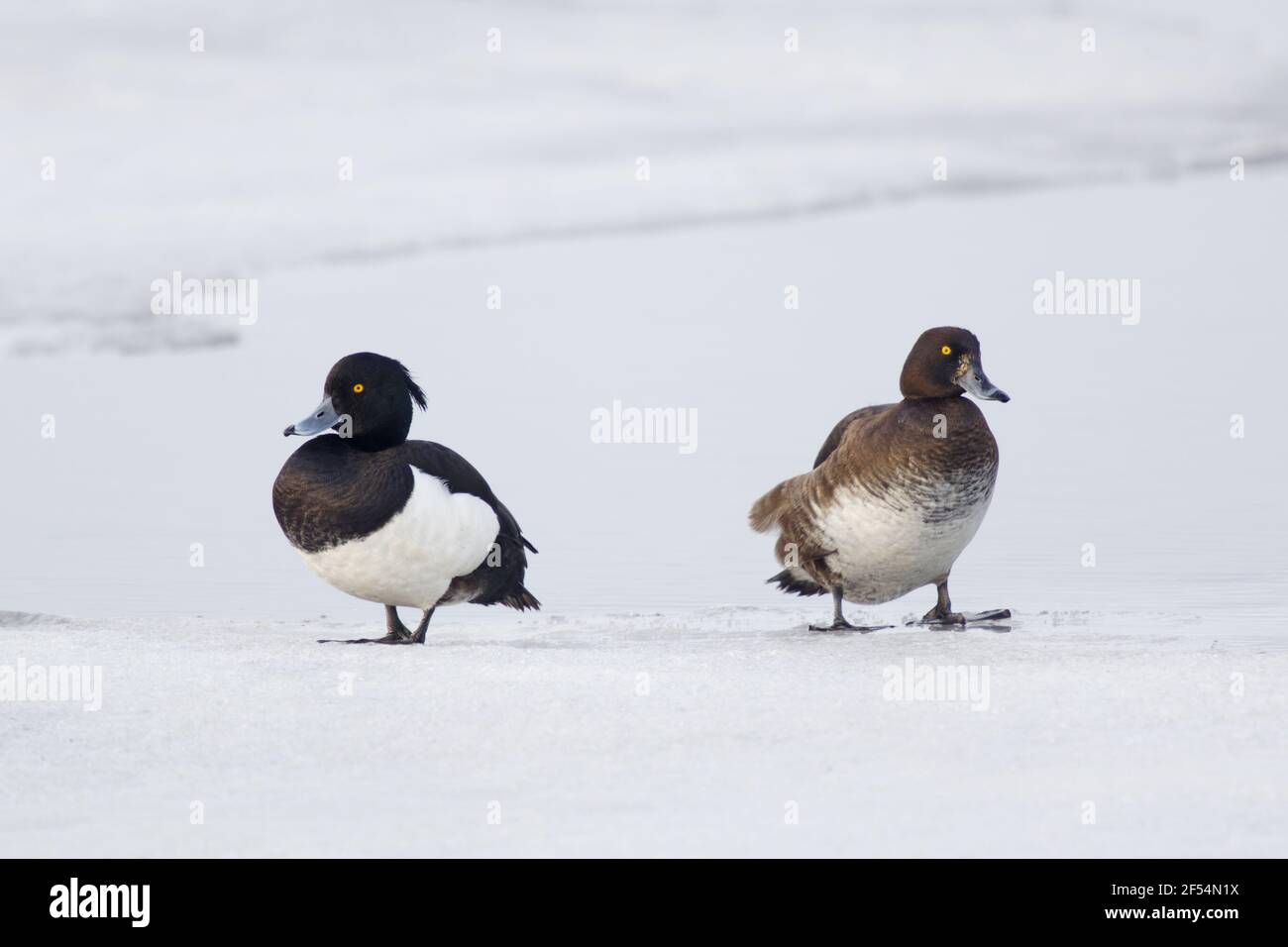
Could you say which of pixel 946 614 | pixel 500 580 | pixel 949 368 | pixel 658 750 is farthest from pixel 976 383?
pixel 658 750

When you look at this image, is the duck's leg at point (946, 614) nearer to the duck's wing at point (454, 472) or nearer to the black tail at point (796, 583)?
the black tail at point (796, 583)

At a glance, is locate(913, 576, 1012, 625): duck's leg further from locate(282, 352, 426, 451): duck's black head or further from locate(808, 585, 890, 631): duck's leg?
locate(282, 352, 426, 451): duck's black head

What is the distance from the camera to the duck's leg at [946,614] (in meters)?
8.92

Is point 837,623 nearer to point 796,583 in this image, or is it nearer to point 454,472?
point 796,583

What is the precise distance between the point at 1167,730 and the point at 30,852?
4.16m

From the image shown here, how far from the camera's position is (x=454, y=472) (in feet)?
28.2

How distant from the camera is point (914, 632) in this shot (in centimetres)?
855

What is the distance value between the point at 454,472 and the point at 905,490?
7.77ft

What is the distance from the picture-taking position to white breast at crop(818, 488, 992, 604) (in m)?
8.38

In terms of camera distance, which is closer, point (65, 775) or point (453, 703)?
point (65, 775)

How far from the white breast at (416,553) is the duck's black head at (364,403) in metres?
0.42

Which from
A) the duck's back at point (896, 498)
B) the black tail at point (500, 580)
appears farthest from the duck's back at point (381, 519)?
the duck's back at point (896, 498)

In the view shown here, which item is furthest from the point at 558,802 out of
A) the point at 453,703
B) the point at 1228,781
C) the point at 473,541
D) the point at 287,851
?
the point at 473,541

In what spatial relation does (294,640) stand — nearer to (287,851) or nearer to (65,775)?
(65,775)
